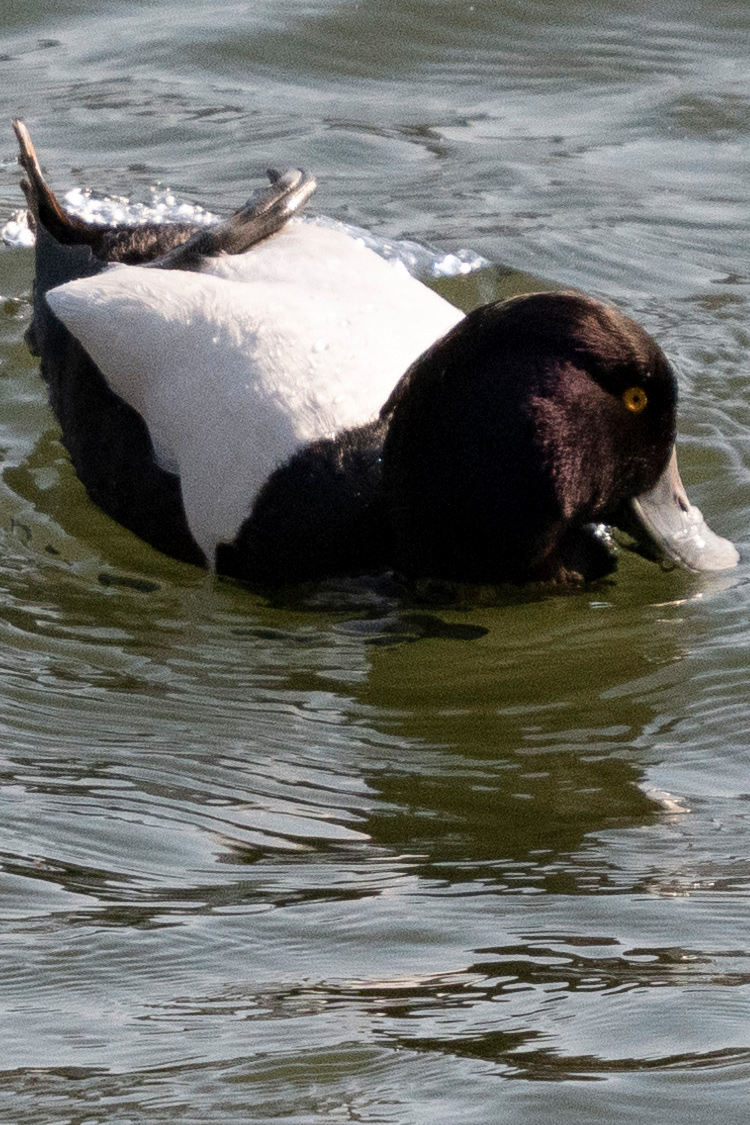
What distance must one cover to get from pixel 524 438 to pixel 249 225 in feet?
4.71

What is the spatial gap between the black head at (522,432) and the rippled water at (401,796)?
0.22m

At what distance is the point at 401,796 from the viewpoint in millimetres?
3322

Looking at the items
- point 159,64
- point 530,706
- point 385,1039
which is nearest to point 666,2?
point 159,64

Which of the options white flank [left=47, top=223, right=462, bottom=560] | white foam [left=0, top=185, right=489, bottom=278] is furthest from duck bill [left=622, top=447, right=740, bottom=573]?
white foam [left=0, top=185, right=489, bottom=278]

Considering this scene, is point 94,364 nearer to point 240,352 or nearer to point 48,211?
point 240,352

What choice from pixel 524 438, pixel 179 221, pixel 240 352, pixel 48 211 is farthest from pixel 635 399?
pixel 179 221

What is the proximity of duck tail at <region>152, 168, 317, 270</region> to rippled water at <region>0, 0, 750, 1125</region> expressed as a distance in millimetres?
714

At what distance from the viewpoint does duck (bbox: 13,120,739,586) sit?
3.95 metres

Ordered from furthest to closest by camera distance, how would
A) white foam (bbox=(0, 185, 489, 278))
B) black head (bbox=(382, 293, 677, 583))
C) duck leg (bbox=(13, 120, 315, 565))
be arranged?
1. white foam (bbox=(0, 185, 489, 278))
2. duck leg (bbox=(13, 120, 315, 565))
3. black head (bbox=(382, 293, 677, 583))

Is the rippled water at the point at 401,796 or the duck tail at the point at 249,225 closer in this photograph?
the rippled water at the point at 401,796

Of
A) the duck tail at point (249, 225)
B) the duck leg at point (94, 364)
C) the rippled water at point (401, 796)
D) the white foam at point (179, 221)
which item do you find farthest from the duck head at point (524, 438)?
the white foam at point (179, 221)

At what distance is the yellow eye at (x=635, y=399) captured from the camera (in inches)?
156

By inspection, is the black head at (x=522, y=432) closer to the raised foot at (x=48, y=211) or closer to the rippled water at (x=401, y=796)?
the rippled water at (x=401, y=796)

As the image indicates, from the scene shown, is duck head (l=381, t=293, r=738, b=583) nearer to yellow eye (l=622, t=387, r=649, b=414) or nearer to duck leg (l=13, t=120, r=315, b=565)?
yellow eye (l=622, t=387, r=649, b=414)
